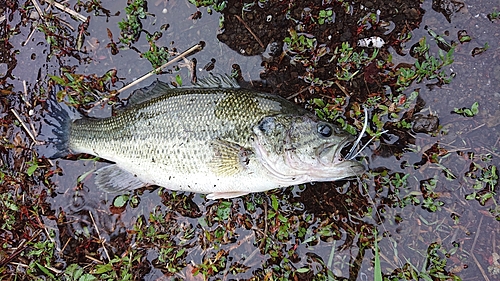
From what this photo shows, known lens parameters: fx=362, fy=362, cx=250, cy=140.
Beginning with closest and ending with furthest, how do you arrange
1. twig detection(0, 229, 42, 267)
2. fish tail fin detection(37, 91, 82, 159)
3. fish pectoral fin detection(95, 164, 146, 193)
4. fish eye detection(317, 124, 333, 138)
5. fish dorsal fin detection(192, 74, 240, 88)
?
1. fish eye detection(317, 124, 333, 138)
2. fish dorsal fin detection(192, 74, 240, 88)
3. fish pectoral fin detection(95, 164, 146, 193)
4. fish tail fin detection(37, 91, 82, 159)
5. twig detection(0, 229, 42, 267)

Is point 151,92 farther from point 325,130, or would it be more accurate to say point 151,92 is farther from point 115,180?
point 325,130

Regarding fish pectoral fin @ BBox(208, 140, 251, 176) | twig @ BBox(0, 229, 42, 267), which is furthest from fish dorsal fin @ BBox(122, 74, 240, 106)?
twig @ BBox(0, 229, 42, 267)

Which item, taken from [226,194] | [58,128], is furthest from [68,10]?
[226,194]

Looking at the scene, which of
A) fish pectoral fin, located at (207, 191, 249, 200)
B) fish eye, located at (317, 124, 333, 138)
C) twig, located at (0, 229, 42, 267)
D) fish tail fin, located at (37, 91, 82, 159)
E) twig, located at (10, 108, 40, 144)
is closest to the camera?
fish eye, located at (317, 124, 333, 138)

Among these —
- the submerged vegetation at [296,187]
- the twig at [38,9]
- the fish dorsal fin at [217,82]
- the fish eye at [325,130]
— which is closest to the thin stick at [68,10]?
the submerged vegetation at [296,187]

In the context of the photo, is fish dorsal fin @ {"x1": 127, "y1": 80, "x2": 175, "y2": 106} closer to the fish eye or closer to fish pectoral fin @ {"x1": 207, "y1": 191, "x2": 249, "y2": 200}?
fish pectoral fin @ {"x1": 207, "y1": 191, "x2": 249, "y2": 200}

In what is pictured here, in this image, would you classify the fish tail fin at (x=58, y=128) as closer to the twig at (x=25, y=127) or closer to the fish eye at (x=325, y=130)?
the twig at (x=25, y=127)
